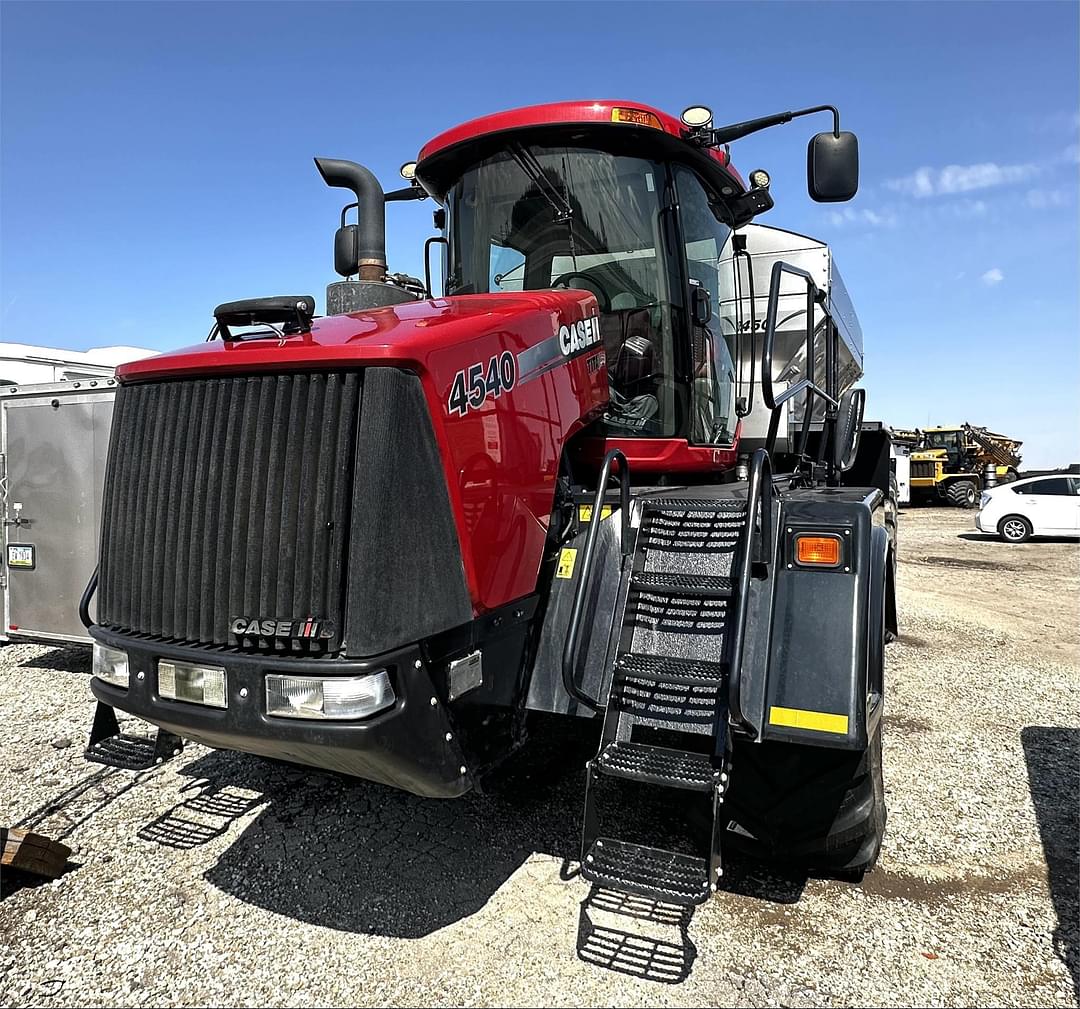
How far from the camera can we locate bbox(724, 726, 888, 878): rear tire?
279cm

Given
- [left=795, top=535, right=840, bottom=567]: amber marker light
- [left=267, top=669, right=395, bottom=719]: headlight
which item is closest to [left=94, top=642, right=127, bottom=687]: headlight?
[left=267, top=669, right=395, bottom=719]: headlight

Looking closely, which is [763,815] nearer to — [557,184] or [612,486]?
[612,486]

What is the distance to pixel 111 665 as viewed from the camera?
8.84 ft

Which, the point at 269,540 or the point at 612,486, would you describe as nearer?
the point at 269,540

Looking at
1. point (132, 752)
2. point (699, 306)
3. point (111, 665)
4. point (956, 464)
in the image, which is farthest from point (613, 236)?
point (956, 464)

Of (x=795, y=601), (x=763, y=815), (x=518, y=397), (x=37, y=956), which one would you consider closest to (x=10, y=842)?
(x=37, y=956)

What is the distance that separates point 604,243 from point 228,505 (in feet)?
6.63

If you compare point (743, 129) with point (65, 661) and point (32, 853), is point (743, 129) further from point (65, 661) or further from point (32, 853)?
point (65, 661)

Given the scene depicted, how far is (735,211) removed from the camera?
4.41 m

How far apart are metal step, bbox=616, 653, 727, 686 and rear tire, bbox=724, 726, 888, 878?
12.5 inches

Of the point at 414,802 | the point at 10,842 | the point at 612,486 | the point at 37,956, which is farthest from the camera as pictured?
the point at 414,802

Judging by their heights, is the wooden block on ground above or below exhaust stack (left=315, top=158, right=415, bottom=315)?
below

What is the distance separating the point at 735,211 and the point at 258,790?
392cm

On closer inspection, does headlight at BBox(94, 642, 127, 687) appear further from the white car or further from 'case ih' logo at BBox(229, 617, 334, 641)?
the white car
